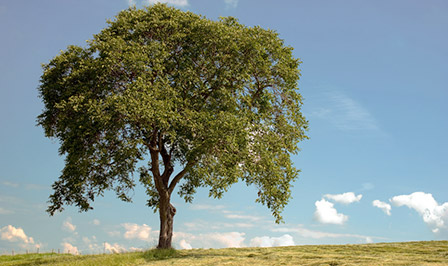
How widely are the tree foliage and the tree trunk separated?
2.41 feet

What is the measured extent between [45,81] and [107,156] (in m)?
7.29

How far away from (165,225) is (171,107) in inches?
308

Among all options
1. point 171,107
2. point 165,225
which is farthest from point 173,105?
point 165,225

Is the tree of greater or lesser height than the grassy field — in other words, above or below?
above

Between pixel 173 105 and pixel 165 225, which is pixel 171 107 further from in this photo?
pixel 165 225

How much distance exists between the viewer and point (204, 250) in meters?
27.8

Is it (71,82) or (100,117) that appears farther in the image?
(71,82)

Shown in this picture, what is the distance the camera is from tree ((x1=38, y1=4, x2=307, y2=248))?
23.5 m

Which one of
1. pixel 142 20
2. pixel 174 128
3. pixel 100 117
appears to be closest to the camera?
pixel 100 117

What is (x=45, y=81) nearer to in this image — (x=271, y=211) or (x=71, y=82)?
(x=71, y=82)

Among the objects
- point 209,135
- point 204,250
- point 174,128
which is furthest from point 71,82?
point 204,250

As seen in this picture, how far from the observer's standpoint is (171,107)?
24.1 m

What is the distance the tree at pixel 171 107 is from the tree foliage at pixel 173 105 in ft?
0.22

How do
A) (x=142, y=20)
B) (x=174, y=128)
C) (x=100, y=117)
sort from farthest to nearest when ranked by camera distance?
(x=142, y=20) < (x=174, y=128) < (x=100, y=117)
